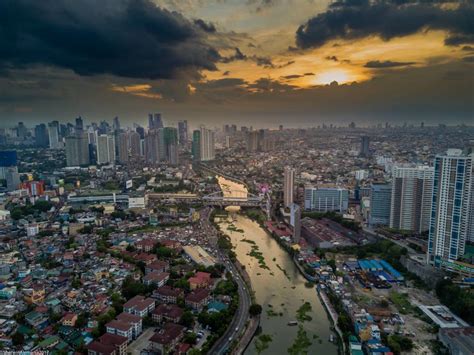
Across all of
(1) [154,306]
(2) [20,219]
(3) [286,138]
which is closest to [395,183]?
(1) [154,306]

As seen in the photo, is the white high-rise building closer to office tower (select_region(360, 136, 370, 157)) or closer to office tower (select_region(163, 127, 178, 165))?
office tower (select_region(163, 127, 178, 165))

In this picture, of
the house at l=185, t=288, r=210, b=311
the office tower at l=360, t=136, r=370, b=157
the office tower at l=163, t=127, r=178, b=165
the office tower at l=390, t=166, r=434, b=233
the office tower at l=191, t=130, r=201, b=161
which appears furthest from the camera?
the office tower at l=191, t=130, r=201, b=161

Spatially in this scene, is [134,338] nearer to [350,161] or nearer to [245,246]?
[245,246]

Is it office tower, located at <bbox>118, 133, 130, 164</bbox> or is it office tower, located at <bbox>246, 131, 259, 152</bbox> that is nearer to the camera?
office tower, located at <bbox>118, 133, 130, 164</bbox>

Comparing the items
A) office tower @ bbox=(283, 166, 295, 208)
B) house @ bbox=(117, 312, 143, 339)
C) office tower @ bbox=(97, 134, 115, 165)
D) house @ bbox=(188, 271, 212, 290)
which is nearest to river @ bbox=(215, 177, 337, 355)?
house @ bbox=(188, 271, 212, 290)

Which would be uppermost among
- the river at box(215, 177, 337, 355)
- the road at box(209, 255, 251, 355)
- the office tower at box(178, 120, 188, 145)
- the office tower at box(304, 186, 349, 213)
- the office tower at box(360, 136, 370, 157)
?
the office tower at box(178, 120, 188, 145)

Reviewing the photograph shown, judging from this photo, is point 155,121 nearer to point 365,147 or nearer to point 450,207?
point 365,147

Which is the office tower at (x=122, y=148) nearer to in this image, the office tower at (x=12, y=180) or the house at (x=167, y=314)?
the office tower at (x=12, y=180)
